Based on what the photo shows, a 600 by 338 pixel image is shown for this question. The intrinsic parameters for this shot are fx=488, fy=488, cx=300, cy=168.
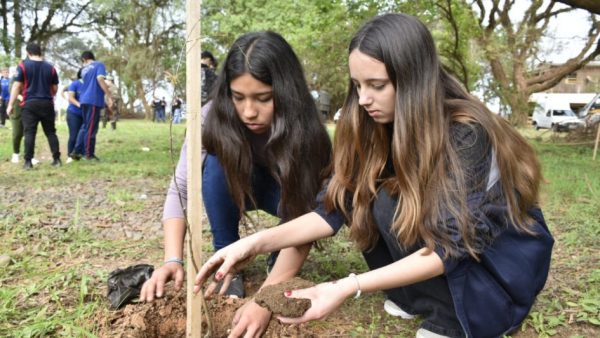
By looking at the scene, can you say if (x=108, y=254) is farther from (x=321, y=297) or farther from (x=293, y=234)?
(x=321, y=297)

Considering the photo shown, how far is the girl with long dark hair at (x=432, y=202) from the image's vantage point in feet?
4.58

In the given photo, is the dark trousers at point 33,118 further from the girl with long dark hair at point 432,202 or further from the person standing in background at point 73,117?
the girl with long dark hair at point 432,202

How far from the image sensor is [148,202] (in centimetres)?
387

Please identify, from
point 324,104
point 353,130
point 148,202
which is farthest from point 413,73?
point 324,104

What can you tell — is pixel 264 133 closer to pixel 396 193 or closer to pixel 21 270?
pixel 396 193

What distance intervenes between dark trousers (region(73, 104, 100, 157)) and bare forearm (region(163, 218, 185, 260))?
4.74 meters

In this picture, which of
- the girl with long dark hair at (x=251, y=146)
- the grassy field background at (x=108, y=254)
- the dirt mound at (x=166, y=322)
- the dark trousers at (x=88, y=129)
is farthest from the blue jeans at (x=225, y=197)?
the dark trousers at (x=88, y=129)

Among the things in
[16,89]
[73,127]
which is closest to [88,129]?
[73,127]

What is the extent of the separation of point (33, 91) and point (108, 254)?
375 cm

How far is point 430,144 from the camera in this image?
1426mm

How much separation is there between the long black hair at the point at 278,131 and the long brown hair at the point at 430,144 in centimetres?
38

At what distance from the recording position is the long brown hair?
55.3 inches

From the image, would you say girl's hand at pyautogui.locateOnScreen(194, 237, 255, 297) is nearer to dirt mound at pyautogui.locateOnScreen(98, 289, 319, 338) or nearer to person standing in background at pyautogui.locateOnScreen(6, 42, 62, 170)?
dirt mound at pyautogui.locateOnScreen(98, 289, 319, 338)

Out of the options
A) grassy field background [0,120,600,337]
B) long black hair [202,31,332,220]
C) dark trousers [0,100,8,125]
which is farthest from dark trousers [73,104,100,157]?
dark trousers [0,100,8,125]
